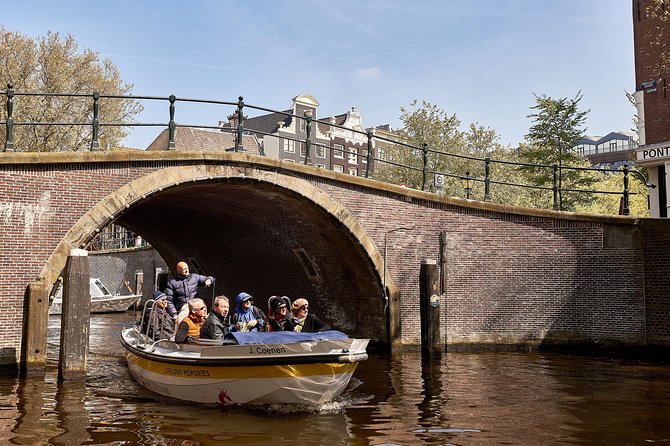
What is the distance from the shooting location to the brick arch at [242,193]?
42.3 ft

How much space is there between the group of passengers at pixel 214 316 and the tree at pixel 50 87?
18.9 meters

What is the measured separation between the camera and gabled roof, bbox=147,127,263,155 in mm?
38062

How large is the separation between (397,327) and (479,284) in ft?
7.51

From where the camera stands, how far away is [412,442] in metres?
8.02

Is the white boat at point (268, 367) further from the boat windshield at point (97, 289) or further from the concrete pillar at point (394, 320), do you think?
the boat windshield at point (97, 289)

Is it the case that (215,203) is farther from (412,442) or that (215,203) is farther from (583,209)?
(583,209)

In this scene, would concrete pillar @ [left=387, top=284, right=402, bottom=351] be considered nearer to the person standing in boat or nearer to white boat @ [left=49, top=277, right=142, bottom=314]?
the person standing in boat

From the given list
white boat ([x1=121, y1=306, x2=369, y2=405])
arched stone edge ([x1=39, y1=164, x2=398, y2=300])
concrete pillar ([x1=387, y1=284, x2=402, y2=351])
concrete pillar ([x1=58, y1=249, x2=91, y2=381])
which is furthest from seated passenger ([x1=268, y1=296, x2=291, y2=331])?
concrete pillar ([x1=387, y1=284, x2=402, y2=351])

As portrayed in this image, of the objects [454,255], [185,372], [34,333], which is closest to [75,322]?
[34,333]

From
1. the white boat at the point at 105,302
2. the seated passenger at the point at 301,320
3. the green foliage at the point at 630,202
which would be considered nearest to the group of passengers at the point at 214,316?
the seated passenger at the point at 301,320

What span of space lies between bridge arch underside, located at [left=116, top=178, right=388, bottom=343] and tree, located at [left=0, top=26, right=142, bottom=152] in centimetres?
974

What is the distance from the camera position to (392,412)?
32.4ft

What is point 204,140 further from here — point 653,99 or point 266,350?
point 266,350

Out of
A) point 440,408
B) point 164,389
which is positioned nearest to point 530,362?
point 440,408
